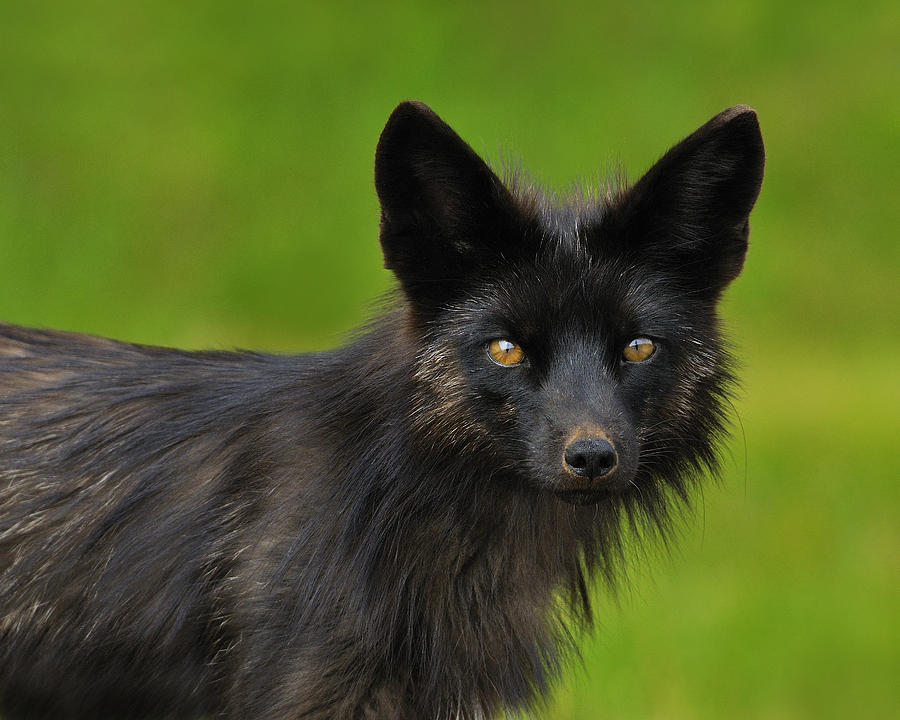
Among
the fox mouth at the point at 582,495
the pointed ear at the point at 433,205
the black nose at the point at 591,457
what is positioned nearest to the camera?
the black nose at the point at 591,457

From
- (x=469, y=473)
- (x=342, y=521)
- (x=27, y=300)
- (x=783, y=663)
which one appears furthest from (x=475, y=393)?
(x=27, y=300)

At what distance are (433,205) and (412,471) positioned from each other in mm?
1049

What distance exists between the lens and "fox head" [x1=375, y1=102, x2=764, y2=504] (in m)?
5.39

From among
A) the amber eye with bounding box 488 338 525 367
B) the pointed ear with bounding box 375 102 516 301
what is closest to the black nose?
the amber eye with bounding box 488 338 525 367

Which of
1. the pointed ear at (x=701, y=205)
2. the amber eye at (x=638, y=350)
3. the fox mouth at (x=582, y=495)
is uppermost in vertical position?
the pointed ear at (x=701, y=205)

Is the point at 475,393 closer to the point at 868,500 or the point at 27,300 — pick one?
the point at 868,500

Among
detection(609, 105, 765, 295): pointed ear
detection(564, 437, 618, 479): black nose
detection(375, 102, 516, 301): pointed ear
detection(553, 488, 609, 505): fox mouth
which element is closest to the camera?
detection(564, 437, 618, 479): black nose

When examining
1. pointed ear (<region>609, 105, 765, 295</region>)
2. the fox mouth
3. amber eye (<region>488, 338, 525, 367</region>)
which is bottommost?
the fox mouth

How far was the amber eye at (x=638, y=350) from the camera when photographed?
5.56m

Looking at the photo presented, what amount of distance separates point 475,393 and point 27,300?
11.6 m

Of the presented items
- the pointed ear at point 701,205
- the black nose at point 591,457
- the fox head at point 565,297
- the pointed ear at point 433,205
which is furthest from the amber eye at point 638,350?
the pointed ear at point 433,205

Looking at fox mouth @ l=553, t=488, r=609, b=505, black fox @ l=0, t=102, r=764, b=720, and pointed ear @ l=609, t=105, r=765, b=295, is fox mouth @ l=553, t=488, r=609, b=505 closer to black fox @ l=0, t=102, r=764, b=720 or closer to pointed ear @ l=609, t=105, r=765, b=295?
black fox @ l=0, t=102, r=764, b=720

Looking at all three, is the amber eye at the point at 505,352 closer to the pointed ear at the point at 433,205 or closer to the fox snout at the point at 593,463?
the pointed ear at the point at 433,205

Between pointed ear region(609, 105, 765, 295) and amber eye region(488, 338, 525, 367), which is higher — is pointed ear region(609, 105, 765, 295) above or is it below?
above
